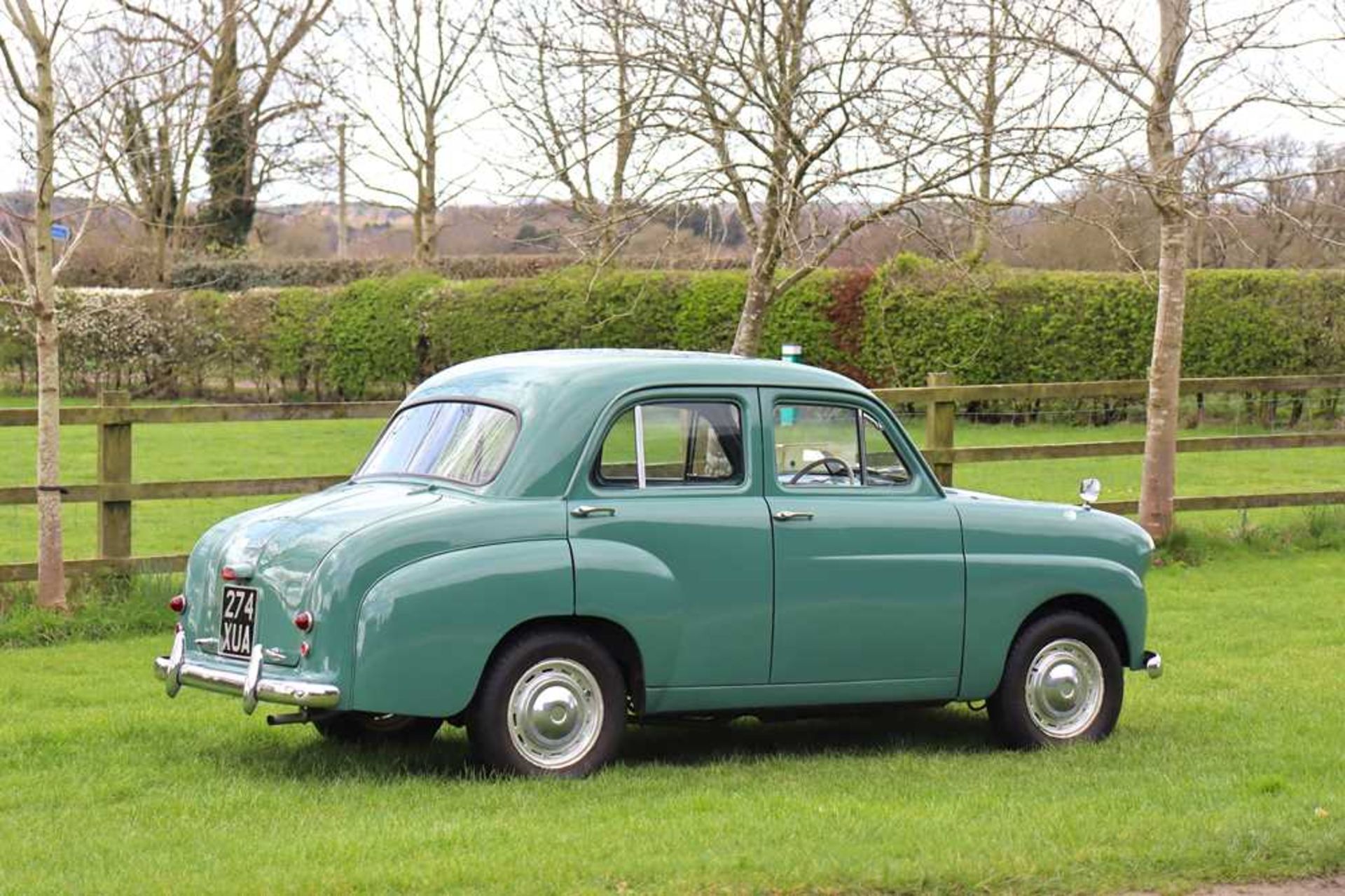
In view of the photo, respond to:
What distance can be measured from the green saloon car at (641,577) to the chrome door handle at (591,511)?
0.05ft

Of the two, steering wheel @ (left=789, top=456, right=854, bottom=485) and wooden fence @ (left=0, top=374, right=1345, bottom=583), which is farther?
wooden fence @ (left=0, top=374, right=1345, bottom=583)

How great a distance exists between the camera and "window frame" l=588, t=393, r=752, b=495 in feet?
25.9

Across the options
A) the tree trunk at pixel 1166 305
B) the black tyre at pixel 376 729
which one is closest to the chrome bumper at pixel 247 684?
the black tyre at pixel 376 729

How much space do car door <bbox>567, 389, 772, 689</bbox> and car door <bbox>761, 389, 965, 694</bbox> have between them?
4.6 inches

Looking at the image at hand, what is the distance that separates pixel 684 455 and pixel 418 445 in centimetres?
120

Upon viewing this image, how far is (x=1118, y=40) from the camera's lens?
13.9 m

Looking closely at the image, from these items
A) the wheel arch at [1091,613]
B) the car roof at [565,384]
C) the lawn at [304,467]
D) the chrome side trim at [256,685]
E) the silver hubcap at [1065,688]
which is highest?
the car roof at [565,384]

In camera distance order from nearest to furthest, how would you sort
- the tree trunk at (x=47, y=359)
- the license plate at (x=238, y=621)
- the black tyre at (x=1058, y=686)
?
1. the license plate at (x=238, y=621)
2. the black tyre at (x=1058, y=686)
3. the tree trunk at (x=47, y=359)

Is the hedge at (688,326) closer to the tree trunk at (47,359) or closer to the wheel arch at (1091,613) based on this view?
the tree trunk at (47,359)

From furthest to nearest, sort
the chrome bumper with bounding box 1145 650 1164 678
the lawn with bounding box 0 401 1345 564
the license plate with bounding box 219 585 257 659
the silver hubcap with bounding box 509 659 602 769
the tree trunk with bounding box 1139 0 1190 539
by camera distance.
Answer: the lawn with bounding box 0 401 1345 564 → the tree trunk with bounding box 1139 0 1190 539 → the chrome bumper with bounding box 1145 650 1164 678 → the license plate with bounding box 219 585 257 659 → the silver hubcap with bounding box 509 659 602 769

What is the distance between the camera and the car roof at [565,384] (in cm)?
777

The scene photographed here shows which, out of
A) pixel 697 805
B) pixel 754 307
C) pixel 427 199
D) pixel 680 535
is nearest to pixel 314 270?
pixel 427 199

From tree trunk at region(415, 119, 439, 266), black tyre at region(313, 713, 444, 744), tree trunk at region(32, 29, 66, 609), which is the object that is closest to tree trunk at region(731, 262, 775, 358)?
tree trunk at region(32, 29, 66, 609)

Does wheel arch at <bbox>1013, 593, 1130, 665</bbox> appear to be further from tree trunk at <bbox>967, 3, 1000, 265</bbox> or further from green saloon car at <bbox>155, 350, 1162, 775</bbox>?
tree trunk at <bbox>967, 3, 1000, 265</bbox>
